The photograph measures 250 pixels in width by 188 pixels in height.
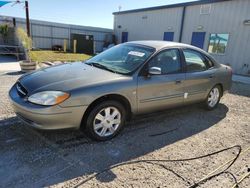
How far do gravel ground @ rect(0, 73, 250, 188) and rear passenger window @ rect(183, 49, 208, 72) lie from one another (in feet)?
3.74

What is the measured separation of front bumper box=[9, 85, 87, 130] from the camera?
2.87m

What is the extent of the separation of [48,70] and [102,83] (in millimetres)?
1158

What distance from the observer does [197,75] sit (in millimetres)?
4535

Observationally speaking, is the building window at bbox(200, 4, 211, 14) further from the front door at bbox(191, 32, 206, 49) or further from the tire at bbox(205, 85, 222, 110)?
the tire at bbox(205, 85, 222, 110)

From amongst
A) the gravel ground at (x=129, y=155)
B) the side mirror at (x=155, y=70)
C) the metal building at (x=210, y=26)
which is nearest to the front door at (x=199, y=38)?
the metal building at (x=210, y=26)

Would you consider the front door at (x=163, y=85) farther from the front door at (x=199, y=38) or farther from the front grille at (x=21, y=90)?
the front door at (x=199, y=38)

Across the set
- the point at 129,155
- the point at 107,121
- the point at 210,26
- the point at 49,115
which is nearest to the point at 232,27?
the point at 210,26

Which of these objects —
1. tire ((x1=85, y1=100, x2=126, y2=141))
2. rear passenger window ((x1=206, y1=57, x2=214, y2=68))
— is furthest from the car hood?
rear passenger window ((x1=206, y1=57, x2=214, y2=68))

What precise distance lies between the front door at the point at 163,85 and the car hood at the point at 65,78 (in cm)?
52

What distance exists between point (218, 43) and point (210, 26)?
1242 mm

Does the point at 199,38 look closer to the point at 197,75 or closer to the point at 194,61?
the point at 194,61

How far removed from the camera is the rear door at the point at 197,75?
438 cm

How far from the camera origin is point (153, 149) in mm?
3326

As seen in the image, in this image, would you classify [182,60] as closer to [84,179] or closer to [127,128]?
[127,128]
